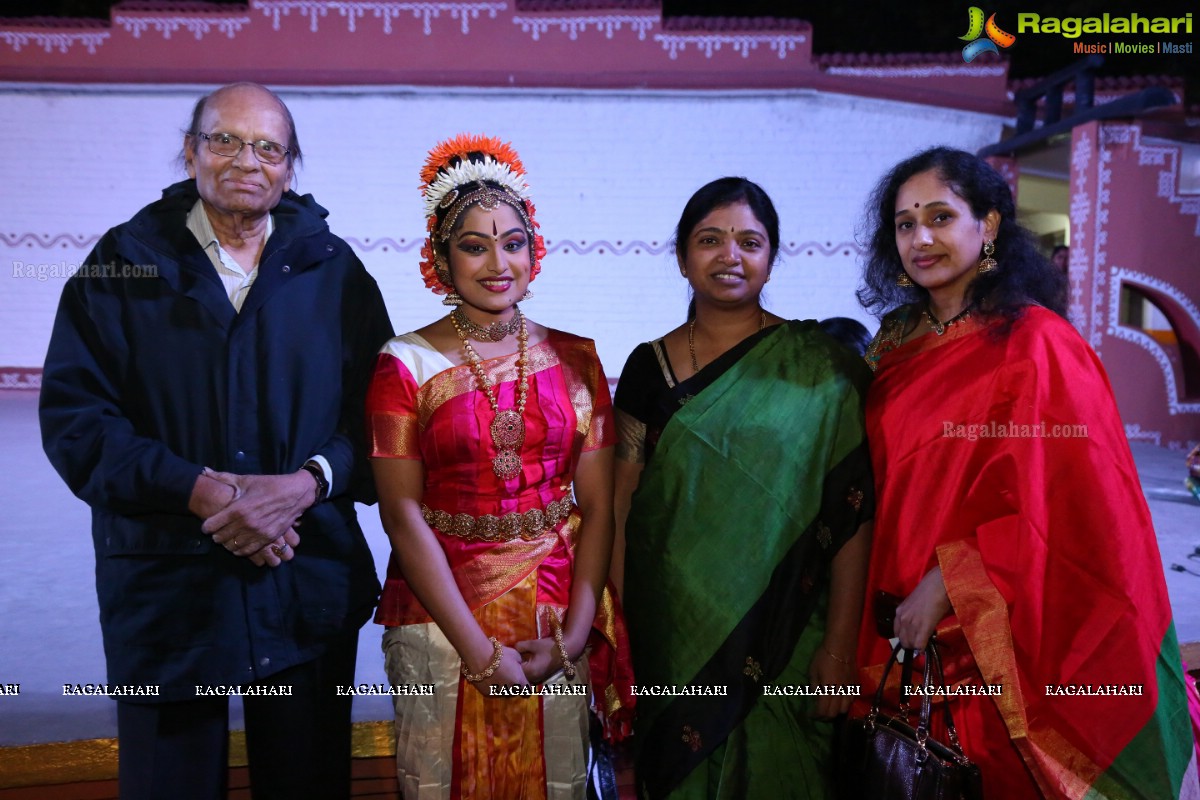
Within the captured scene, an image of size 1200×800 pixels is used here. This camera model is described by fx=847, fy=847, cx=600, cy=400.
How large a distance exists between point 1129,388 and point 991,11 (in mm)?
3467

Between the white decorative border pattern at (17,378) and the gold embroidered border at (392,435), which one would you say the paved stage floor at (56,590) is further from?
the gold embroidered border at (392,435)

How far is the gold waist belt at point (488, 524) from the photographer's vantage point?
176 cm

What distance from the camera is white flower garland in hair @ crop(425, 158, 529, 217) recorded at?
6.04ft

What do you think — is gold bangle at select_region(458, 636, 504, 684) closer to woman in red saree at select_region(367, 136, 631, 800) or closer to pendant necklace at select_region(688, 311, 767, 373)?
woman in red saree at select_region(367, 136, 631, 800)

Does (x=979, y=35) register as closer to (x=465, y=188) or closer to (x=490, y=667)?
(x=465, y=188)

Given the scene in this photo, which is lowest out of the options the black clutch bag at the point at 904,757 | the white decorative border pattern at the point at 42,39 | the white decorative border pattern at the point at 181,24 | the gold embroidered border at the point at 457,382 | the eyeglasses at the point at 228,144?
the black clutch bag at the point at 904,757

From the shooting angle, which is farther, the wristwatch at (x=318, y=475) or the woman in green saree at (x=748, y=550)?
the woman in green saree at (x=748, y=550)

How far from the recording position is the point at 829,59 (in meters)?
4.95

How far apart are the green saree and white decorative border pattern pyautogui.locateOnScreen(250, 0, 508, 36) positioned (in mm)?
3543

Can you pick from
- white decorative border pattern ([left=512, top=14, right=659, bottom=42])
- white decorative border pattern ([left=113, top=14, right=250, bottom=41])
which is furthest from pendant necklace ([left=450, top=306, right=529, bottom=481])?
white decorative border pattern ([left=113, top=14, right=250, bottom=41])

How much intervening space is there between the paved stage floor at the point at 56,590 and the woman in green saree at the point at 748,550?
555mm

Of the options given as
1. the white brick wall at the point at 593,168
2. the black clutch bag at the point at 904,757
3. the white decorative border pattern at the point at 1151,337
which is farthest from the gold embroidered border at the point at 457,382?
Answer: the white decorative border pattern at the point at 1151,337

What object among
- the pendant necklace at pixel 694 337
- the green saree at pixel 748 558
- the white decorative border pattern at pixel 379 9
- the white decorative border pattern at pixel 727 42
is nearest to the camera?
the green saree at pixel 748 558

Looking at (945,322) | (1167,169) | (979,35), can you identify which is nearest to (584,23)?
(979,35)
